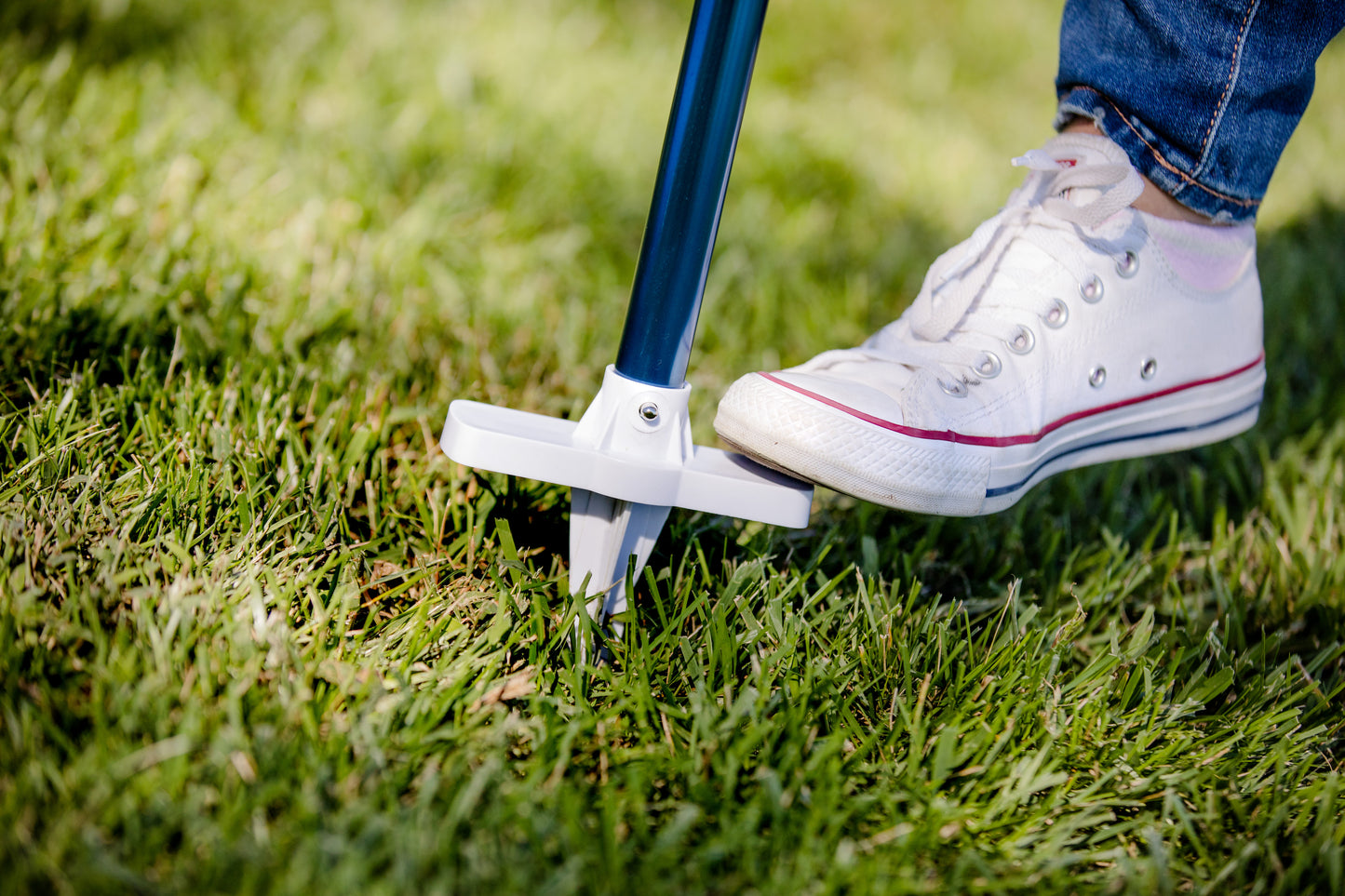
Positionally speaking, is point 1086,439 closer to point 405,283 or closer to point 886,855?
point 886,855

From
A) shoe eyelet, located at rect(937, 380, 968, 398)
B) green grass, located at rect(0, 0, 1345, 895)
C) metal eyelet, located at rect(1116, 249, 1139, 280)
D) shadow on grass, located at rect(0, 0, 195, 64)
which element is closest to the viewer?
green grass, located at rect(0, 0, 1345, 895)

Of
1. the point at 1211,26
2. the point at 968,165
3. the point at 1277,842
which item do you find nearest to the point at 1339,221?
the point at 968,165

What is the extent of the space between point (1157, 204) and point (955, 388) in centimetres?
43

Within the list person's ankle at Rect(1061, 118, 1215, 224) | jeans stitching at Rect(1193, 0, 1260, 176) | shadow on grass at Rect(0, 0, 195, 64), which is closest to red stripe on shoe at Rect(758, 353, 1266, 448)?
person's ankle at Rect(1061, 118, 1215, 224)

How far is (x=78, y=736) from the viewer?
909 mm

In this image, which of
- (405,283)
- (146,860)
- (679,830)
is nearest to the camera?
(146,860)

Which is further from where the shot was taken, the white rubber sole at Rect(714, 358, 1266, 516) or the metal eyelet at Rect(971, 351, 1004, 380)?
the metal eyelet at Rect(971, 351, 1004, 380)

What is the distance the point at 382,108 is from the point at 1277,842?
2.36m

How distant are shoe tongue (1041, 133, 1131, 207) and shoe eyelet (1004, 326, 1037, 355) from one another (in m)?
0.19

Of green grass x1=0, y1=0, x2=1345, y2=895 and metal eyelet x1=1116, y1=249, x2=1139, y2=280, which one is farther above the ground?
metal eyelet x1=1116, y1=249, x2=1139, y2=280

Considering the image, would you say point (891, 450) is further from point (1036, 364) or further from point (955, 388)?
point (1036, 364)

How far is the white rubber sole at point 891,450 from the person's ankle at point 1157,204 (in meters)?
0.26

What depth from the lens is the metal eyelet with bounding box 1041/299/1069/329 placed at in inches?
51.7

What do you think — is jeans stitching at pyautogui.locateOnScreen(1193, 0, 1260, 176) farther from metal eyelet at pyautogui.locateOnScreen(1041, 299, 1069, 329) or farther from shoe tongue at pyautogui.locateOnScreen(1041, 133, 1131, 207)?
metal eyelet at pyautogui.locateOnScreen(1041, 299, 1069, 329)
